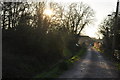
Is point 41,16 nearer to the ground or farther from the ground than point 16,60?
farther from the ground

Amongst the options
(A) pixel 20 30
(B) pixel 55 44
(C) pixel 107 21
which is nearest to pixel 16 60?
(A) pixel 20 30

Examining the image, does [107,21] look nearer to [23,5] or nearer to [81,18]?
[81,18]

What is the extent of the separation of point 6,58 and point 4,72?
3.12m

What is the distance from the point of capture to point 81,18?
71.8 m

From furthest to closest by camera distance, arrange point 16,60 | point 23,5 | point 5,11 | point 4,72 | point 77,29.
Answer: point 77,29, point 23,5, point 5,11, point 16,60, point 4,72

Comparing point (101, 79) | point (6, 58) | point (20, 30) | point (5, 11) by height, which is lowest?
point (101, 79)

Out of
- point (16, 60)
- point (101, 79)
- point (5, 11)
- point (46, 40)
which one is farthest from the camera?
point (5, 11)

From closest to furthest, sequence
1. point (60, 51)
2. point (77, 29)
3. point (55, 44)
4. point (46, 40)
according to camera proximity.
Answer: point (46, 40)
point (55, 44)
point (60, 51)
point (77, 29)

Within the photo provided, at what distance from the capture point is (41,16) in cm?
3631

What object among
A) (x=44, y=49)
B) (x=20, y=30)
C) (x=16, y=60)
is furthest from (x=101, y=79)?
(x=20, y=30)

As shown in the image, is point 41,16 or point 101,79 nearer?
point 101,79

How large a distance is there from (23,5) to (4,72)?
25.4 metres

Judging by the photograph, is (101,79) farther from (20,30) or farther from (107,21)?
(107,21)

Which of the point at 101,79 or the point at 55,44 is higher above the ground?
the point at 55,44
